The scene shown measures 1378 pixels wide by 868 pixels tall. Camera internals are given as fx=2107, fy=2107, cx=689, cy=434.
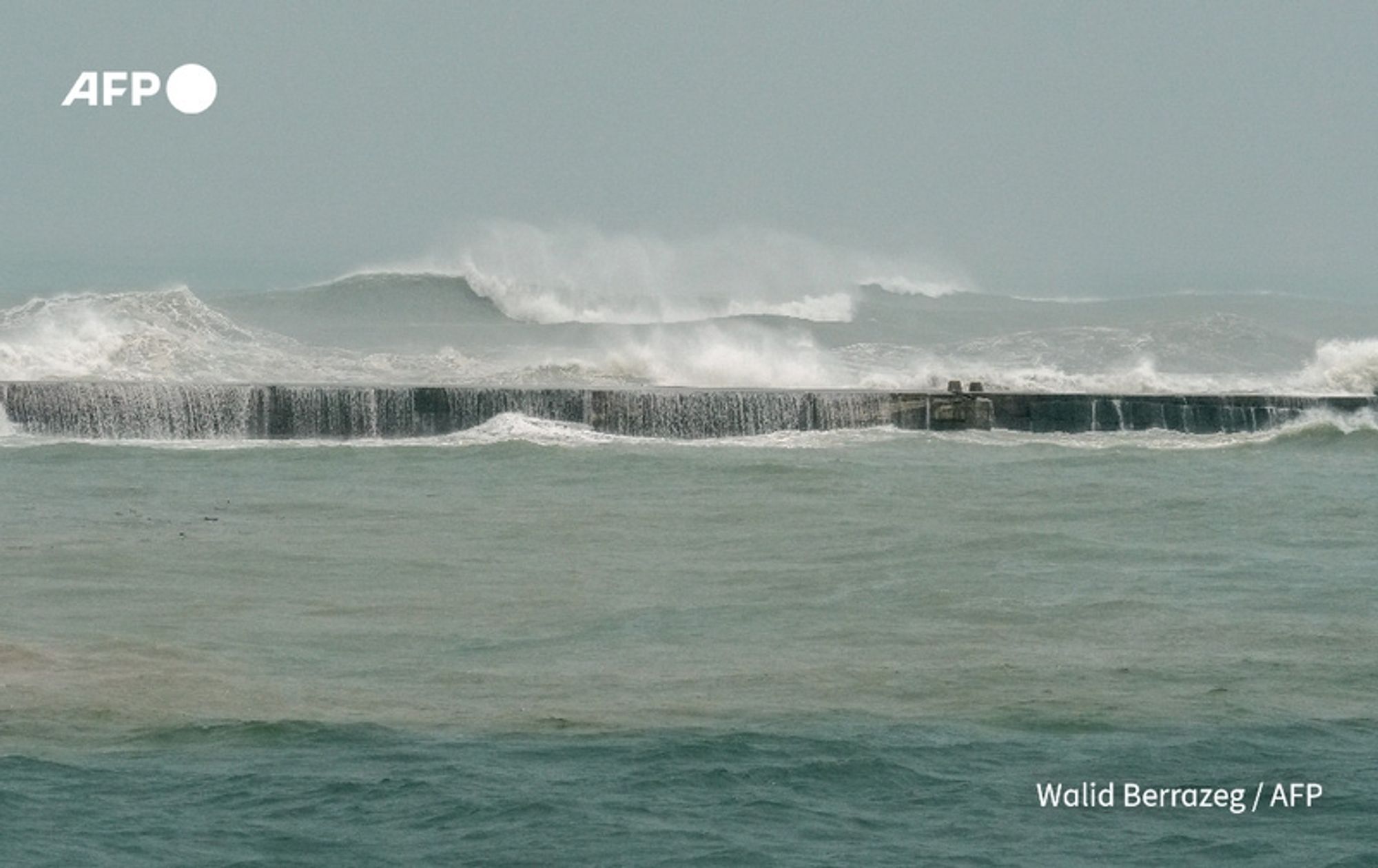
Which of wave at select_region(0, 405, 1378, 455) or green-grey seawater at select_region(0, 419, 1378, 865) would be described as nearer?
green-grey seawater at select_region(0, 419, 1378, 865)

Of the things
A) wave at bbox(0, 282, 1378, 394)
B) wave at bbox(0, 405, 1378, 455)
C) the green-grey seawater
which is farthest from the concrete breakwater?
the green-grey seawater

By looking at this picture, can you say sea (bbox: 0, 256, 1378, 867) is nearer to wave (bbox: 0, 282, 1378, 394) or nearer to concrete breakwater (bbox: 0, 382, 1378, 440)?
concrete breakwater (bbox: 0, 382, 1378, 440)

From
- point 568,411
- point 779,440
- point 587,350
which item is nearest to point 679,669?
point 779,440

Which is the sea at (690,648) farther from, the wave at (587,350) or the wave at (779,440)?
the wave at (587,350)

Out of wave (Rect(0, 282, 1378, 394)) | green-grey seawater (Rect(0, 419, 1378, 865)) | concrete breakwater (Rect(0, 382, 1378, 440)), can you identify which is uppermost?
wave (Rect(0, 282, 1378, 394))

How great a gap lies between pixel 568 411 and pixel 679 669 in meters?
14.6

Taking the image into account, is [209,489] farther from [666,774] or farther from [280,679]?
[666,774]

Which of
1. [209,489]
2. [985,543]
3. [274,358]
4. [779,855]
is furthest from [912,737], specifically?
[274,358]

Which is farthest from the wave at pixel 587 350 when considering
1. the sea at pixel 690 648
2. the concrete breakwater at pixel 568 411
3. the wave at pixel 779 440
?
the sea at pixel 690 648

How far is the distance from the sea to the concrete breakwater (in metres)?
0.29

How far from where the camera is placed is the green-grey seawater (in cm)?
751

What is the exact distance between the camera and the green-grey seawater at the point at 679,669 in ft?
24.6

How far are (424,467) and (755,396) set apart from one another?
535 centimetres

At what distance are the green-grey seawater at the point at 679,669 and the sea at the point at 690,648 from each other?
34 mm
